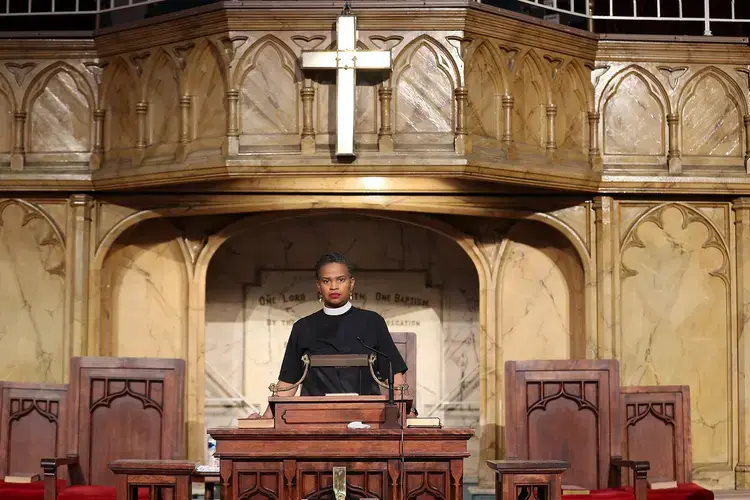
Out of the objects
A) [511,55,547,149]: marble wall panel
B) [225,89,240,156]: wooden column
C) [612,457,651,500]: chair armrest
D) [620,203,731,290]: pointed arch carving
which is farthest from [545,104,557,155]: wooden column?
[612,457,651,500]: chair armrest

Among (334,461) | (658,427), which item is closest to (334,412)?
(334,461)

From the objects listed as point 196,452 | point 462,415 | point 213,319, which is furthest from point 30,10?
point 462,415

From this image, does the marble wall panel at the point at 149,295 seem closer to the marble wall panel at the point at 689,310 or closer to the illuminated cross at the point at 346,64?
the illuminated cross at the point at 346,64

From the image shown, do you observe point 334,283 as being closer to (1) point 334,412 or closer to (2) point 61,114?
(1) point 334,412

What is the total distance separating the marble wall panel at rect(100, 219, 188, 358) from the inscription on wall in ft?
2.63

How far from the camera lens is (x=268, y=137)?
8.47 meters

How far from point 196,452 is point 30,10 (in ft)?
11.2

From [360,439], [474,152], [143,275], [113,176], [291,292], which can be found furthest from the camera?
[291,292]

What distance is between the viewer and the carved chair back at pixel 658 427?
7961 millimetres

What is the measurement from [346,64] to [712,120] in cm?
284

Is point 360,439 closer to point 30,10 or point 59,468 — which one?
point 59,468

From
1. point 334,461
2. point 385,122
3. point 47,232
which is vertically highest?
point 385,122

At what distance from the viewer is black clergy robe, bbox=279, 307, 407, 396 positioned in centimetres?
694

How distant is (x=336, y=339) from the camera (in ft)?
22.9
